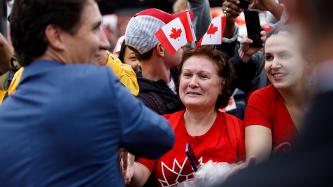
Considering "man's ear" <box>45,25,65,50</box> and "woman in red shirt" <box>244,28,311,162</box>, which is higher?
"man's ear" <box>45,25,65,50</box>

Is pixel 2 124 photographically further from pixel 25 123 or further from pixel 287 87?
pixel 287 87

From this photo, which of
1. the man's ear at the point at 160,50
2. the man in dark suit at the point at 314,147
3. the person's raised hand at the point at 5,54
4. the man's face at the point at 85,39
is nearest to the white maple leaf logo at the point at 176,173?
the man's ear at the point at 160,50

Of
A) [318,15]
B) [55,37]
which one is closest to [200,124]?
[55,37]

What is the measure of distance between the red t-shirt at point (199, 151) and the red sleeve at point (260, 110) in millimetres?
93

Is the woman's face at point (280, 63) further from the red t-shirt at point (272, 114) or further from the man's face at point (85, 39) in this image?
the man's face at point (85, 39)

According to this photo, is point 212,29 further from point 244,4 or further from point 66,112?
point 66,112

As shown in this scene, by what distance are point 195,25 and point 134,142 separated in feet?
7.55

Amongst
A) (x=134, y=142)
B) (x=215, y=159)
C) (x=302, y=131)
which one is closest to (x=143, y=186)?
(x=215, y=159)

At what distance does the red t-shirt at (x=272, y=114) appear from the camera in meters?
3.13

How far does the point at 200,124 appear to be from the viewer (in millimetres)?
3307

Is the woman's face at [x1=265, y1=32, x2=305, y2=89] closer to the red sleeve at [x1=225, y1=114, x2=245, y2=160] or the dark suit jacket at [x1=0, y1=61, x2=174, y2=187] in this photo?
the red sleeve at [x1=225, y1=114, x2=245, y2=160]

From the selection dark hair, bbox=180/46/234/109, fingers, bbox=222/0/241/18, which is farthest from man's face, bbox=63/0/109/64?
fingers, bbox=222/0/241/18

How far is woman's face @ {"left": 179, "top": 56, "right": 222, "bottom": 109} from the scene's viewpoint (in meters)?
3.35

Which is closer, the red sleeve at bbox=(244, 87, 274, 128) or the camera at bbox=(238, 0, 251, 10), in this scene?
the red sleeve at bbox=(244, 87, 274, 128)
